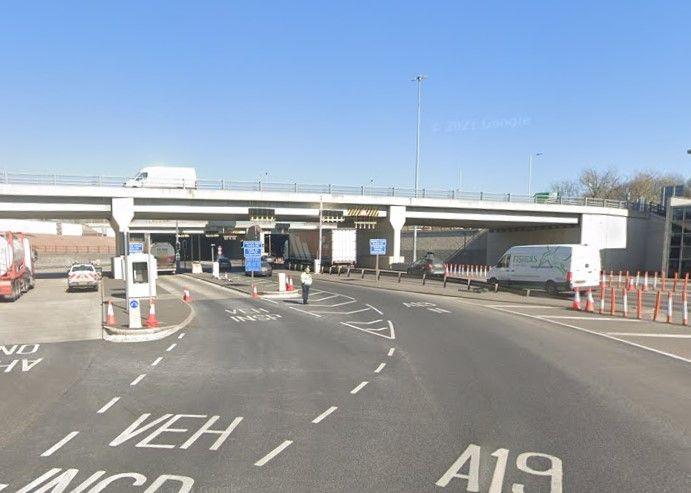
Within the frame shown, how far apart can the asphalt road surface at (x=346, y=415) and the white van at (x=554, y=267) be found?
12.6m

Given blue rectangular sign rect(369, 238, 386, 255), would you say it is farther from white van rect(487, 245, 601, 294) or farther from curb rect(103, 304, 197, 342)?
curb rect(103, 304, 197, 342)

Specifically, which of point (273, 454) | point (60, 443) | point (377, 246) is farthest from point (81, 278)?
point (273, 454)

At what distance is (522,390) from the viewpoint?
955 cm

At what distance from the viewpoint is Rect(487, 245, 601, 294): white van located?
86.4 feet

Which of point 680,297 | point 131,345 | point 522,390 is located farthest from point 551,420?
point 680,297

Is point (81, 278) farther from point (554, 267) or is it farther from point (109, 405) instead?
point (554, 267)

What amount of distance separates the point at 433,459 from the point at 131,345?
11.1 m

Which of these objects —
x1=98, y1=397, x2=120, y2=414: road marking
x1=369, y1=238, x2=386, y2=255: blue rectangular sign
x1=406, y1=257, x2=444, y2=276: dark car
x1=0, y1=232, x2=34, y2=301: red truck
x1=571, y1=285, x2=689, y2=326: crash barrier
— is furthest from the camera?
x1=406, y1=257, x2=444, y2=276: dark car

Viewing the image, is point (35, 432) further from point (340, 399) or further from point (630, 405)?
point (630, 405)

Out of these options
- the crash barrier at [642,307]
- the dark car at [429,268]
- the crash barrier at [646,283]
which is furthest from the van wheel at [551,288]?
the dark car at [429,268]

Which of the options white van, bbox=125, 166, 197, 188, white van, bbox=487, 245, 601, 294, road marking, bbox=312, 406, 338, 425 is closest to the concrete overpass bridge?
white van, bbox=125, 166, 197, 188

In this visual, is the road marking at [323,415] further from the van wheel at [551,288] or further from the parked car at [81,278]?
the parked car at [81,278]

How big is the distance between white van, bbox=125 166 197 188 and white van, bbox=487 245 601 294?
89.4 ft

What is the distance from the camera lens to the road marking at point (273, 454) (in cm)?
639
